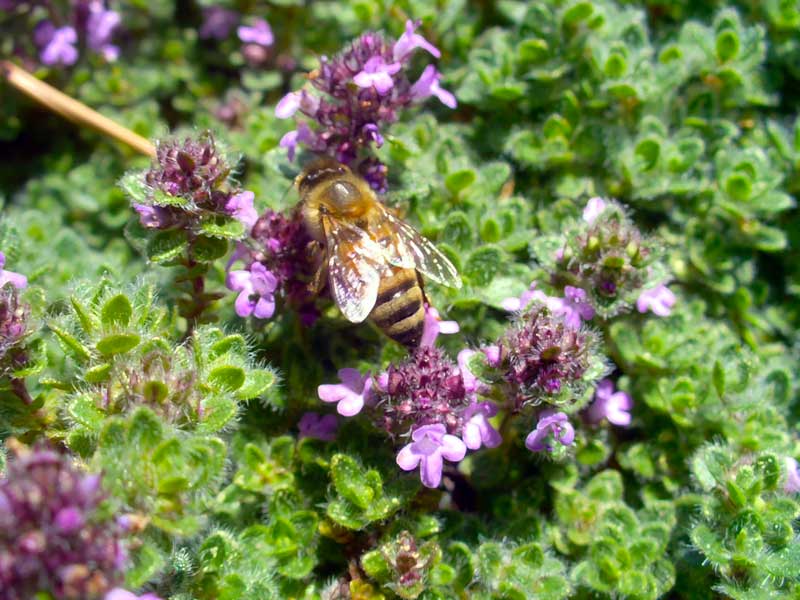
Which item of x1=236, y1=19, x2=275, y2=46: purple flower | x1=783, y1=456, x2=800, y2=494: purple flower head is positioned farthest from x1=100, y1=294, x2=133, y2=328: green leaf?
x1=783, y1=456, x2=800, y2=494: purple flower head

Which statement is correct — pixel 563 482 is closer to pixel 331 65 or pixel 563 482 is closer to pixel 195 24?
pixel 331 65

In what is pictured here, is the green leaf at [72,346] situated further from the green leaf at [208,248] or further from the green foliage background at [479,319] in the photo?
the green leaf at [208,248]

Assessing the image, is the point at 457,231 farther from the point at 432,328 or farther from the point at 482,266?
the point at 432,328

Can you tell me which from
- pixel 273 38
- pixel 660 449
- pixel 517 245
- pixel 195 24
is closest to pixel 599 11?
pixel 517 245

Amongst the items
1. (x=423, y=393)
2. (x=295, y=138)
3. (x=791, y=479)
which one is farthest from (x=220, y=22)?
(x=791, y=479)

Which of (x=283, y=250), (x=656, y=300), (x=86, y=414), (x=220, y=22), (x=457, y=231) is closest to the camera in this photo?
(x=86, y=414)

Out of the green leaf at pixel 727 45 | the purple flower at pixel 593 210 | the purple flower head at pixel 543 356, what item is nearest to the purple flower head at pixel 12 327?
the purple flower head at pixel 543 356
